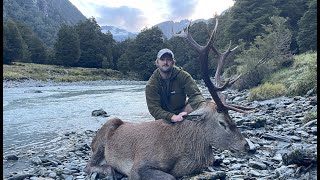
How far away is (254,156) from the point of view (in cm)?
754

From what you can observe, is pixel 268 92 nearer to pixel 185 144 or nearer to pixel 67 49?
pixel 185 144

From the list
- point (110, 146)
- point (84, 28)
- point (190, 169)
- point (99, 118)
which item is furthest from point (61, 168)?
point (84, 28)

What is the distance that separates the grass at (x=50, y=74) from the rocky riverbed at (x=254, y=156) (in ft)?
122

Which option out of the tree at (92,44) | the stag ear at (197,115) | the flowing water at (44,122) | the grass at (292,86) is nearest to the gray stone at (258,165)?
the stag ear at (197,115)

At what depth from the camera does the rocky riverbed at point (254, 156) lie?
20.3ft

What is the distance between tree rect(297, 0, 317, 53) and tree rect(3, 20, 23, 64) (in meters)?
45.1

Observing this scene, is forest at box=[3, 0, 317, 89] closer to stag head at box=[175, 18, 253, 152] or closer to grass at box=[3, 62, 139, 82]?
grass at box=[3, 62, 139, 82]

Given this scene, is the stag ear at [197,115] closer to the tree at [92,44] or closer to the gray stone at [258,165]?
the gray stone at [258,165]

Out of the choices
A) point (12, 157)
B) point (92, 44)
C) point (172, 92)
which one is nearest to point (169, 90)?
point (172, 92)

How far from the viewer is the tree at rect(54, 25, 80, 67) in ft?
231

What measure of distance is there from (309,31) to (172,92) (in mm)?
31708

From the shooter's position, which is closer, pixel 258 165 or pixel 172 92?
pixel 258 165

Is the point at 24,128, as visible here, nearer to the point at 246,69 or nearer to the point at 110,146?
the point at 110,146

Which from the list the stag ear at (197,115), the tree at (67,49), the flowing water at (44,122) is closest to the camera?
the stag ear at (197,115)
